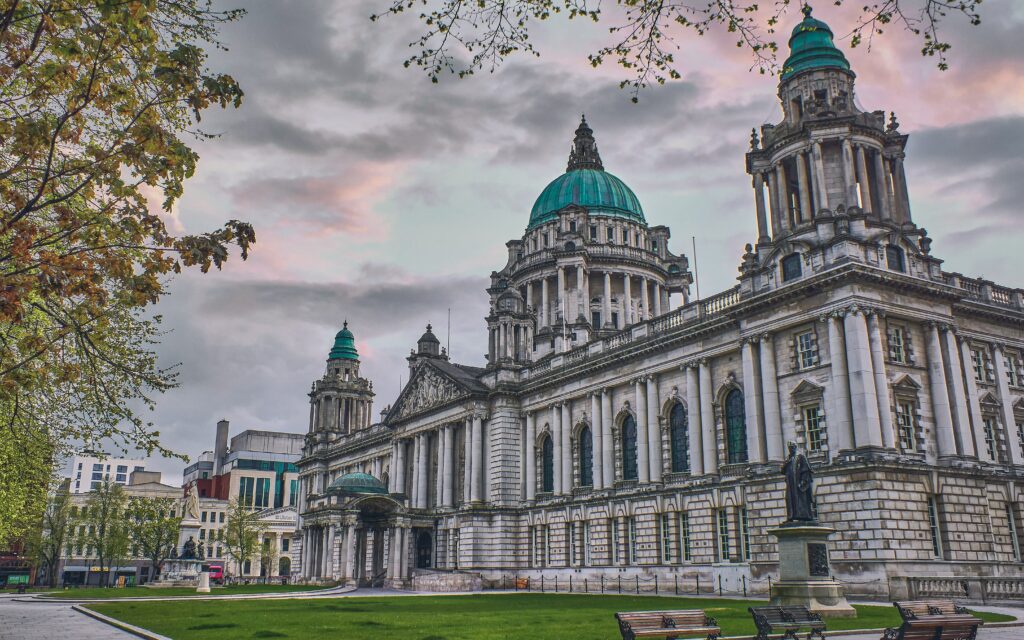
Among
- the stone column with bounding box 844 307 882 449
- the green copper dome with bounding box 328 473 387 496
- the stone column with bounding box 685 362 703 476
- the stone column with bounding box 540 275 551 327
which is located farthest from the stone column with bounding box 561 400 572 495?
the stone column with bounding box 844 307 882 449

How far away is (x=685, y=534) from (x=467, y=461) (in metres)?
20.5

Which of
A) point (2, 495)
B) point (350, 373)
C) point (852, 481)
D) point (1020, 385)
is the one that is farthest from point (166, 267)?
point (350, 373)

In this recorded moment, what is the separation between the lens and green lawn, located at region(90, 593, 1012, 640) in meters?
19.2

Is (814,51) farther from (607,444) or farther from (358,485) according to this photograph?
(358,485)

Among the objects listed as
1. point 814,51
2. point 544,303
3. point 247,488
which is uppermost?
point 814,51

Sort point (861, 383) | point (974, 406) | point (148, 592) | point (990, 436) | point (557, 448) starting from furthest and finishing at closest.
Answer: point (557, 448), point (148, 592), point (990, 436), point (974, 406), point (861, 383)

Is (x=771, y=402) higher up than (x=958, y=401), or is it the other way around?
(x=771, y=402)

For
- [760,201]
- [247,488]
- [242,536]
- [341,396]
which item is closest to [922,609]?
[760,201]

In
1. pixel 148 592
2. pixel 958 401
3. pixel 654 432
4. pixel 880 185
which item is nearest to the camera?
pixel 958 401

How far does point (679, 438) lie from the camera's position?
4694cm

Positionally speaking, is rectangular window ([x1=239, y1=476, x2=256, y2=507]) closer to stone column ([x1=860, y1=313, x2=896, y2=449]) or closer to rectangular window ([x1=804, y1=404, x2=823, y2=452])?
rectangular window ([x1=804, y1=404, x2=823, y2=452])

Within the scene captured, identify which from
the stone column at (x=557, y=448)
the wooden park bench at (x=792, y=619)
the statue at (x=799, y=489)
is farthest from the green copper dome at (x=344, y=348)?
the wooden park bench at (x=792, y=619)

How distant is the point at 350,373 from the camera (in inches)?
3821

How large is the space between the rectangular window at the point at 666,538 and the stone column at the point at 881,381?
46.7 feet
